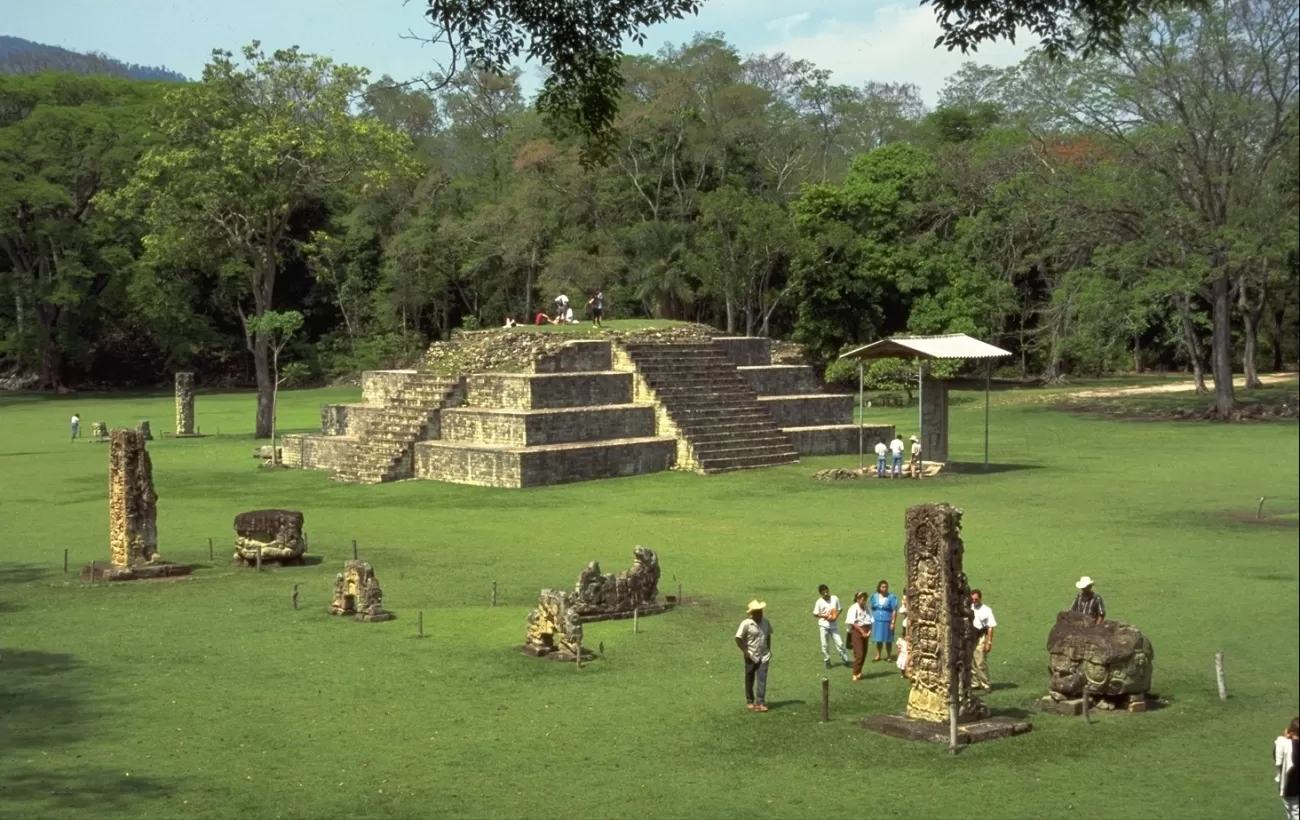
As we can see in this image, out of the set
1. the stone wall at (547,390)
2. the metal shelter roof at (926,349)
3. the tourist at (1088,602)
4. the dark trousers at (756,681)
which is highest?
the metal shelter roof at (926,349)

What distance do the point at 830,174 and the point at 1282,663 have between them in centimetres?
4761

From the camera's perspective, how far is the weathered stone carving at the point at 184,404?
3953 centimetres

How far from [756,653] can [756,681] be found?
36 centimetres

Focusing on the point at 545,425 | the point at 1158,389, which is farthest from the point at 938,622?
the point at 1158,389

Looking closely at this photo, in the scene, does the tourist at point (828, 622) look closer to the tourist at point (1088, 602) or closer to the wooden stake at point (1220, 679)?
the tourist at point (1088, 602)

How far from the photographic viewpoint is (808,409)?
33.6 meters

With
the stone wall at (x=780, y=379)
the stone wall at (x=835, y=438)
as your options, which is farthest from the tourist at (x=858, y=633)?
the stone wall at (x=780, y=379)

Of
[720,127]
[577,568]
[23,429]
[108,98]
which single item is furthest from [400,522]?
[108,98]

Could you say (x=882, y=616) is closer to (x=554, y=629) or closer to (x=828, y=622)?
(x=828, y=622)

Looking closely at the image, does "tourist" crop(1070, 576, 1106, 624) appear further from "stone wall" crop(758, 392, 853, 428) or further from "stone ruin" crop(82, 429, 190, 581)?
"stone wall" crop(758, 392, 853, 428)

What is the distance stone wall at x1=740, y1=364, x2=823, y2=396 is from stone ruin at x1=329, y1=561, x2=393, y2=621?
18.2 metres

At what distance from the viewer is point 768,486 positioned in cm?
2744

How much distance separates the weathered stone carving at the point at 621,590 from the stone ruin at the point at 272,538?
537 centimetres

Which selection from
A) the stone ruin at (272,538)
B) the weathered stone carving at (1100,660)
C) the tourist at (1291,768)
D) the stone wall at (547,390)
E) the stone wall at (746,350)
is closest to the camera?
the tourist at (1291,768)
